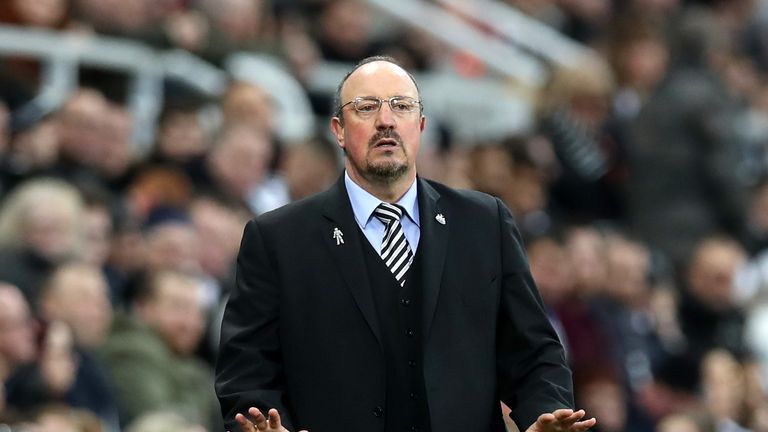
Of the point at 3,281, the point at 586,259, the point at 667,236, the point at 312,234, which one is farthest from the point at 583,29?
the point at 312,234

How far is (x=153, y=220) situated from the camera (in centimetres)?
1070

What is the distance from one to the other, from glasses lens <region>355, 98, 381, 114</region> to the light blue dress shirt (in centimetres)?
26

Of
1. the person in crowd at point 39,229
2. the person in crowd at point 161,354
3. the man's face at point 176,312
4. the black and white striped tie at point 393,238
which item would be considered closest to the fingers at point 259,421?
the black and white striped tie at point 393,238

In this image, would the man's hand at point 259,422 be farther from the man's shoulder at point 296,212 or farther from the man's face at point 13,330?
the man's face at point 13,330

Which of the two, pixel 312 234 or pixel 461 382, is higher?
pixel 312 234

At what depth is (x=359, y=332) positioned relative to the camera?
216 inches

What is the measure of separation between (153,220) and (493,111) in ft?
18.0

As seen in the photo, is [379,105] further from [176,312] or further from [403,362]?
[176,312]

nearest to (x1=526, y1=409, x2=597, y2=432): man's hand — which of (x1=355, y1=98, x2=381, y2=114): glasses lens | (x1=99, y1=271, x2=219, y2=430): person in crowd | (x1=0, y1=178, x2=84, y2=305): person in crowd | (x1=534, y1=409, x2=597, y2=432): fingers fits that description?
(x1=534, y1=409, x2=597, y2=432): fingers

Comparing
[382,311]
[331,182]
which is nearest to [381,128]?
[382,311]

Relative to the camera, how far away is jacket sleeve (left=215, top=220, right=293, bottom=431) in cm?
543

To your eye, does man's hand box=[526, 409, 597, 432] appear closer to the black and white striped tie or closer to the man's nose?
the black and white striped tie

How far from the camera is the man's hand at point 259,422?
5125mm

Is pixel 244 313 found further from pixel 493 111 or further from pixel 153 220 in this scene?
pixel 493 111
